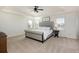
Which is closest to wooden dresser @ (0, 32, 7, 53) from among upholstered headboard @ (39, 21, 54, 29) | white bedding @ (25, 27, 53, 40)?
white bedding @ (25, 27, 53, 40)

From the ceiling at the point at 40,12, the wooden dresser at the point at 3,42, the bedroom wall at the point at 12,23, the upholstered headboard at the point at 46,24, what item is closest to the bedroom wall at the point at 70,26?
the ceiling at the point at 40,12

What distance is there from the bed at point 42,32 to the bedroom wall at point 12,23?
13 centimetres

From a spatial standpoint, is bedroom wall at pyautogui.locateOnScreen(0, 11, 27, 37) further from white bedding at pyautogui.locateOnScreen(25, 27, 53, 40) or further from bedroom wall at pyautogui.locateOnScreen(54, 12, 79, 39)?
bedroom wall at pyautogui.locateOnScreen(54, 12, 79, 39)

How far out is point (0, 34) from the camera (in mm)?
1260

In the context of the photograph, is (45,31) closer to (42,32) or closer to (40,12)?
(42,32)

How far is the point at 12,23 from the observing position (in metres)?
1.34

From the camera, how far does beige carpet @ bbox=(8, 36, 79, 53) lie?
133 cm

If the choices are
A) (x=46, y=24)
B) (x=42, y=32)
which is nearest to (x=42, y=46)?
(x=42, y=32)

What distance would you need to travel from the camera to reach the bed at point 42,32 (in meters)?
1.38

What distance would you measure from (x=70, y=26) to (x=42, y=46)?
0.55 metres
